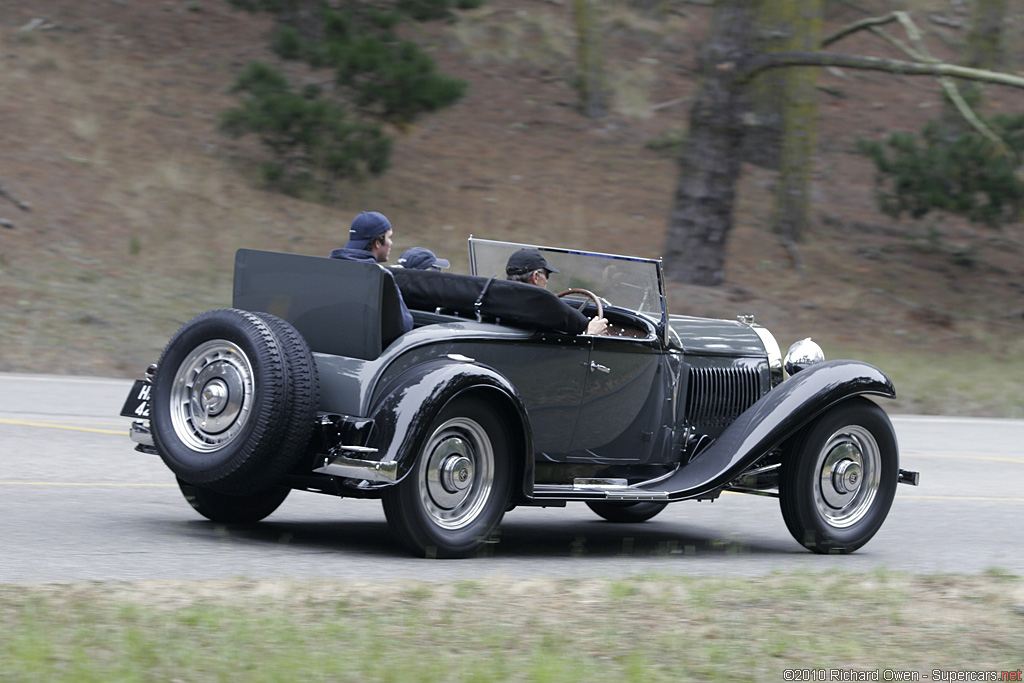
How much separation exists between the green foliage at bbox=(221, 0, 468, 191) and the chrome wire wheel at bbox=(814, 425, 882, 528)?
14717 mm

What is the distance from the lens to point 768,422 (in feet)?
24.1

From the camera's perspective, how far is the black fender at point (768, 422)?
724 cm

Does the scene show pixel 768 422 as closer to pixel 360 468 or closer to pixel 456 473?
pixel 456 473

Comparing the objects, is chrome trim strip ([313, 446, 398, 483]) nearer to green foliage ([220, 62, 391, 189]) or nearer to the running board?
the running board

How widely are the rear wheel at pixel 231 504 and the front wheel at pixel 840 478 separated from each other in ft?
8.98

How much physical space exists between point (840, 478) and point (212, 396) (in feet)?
11.5

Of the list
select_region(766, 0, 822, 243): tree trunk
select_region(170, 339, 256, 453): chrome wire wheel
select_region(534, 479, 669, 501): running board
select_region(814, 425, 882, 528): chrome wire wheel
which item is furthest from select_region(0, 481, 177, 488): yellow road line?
select_region(766, 0, 822, 243): tree trunk

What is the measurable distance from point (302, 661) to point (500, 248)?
168 inches

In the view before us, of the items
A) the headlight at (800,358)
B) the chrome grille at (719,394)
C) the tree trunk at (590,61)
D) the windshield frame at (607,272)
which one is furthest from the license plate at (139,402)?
the tree trunk at (590,61)

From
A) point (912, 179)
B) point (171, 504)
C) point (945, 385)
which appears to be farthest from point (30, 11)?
point (171, 504)

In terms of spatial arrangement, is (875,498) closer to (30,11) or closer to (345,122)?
(345,122)

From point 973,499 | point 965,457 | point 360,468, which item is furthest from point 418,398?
point 965,457

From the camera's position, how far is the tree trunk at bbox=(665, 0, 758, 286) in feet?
64.1

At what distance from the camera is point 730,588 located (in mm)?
5762
